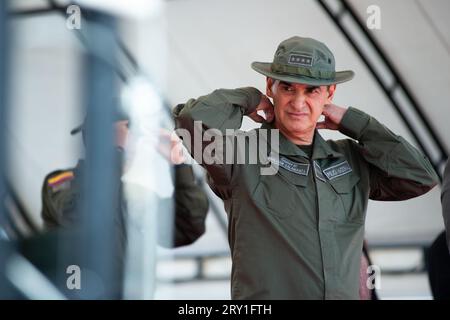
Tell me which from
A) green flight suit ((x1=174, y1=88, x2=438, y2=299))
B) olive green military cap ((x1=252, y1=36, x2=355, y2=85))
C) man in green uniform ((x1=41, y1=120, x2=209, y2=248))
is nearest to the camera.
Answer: green flight suit ((x1=174, y1=88, x2=438, y2=299))

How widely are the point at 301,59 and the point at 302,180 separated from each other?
33cm

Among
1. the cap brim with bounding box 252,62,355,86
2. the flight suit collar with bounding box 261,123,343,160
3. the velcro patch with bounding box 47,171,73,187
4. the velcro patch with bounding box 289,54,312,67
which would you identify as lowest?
the flight suit collar with bounding box 261,123,343,160

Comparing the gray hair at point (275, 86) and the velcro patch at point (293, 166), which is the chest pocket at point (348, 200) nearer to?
the velcro patch at point (293, 166)

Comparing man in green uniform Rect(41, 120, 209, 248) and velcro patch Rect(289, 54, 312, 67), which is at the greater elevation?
→ velcro patch Rect(289, 54, 312, 67)

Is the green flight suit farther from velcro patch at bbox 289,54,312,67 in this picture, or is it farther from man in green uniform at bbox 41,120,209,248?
man in green uniform at bbox 41,120,209,248

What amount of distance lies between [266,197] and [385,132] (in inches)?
17.2

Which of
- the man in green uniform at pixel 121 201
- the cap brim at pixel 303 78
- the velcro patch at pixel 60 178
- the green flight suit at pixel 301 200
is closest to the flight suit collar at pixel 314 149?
the green flight suit at pixel 301 200

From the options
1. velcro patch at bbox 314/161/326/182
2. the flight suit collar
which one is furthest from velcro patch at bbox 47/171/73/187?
velcro patch at bbox 314/161/326/182

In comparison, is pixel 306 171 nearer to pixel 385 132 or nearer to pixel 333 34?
pixel 385 132

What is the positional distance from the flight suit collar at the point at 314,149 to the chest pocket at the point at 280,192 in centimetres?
6

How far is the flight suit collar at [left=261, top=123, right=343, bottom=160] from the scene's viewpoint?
2461mm

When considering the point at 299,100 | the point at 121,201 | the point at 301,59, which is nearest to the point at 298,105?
the point at 299,100

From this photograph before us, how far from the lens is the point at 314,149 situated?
2486 mm

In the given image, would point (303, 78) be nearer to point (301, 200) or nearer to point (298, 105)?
point (298, 105)
